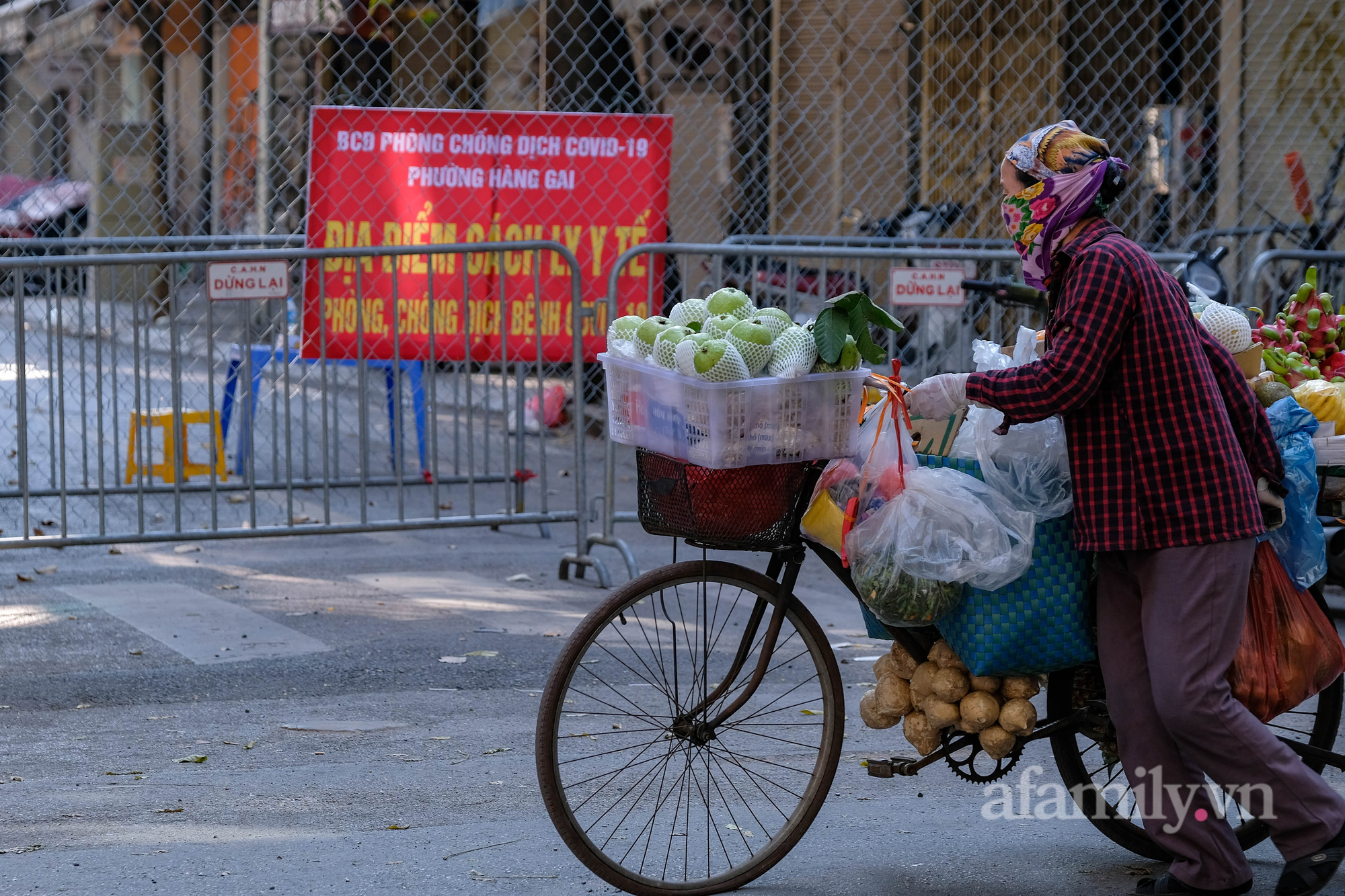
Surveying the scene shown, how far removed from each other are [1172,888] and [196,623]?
3943 millimetres

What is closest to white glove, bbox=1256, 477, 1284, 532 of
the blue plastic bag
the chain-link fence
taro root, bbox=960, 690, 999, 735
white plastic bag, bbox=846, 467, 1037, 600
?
the blue plastic bag

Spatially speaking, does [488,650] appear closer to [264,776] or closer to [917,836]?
[264,776]

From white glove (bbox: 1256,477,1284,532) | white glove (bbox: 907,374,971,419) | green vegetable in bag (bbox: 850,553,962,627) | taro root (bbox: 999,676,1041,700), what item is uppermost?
white glove (bbox: 907,374,971,419)

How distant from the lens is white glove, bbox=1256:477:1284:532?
3371 mm

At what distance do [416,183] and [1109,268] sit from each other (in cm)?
509

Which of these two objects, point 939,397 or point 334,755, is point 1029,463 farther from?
point 334,755

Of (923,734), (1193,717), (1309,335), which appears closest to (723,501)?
(923,734)

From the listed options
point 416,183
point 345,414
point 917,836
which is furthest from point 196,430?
point 917,836

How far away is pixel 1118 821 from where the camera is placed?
12.2ft

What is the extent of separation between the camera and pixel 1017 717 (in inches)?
133

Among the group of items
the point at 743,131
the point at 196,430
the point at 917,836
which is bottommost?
the point at 917,836

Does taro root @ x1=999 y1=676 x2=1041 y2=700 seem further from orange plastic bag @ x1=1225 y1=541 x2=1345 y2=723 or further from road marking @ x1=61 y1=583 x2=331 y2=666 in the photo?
road marking @ x1=61 y1=583 x2=331 y2=666

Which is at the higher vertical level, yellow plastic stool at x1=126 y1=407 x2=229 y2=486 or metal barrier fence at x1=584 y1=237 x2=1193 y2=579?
metal barrier fence at x1=584 y1=237 x2=1193 y2=579

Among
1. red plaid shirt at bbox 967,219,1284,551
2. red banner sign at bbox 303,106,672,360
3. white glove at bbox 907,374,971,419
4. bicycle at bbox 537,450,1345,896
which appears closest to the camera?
red plaid shirt at bbox 967,219,1284,551
